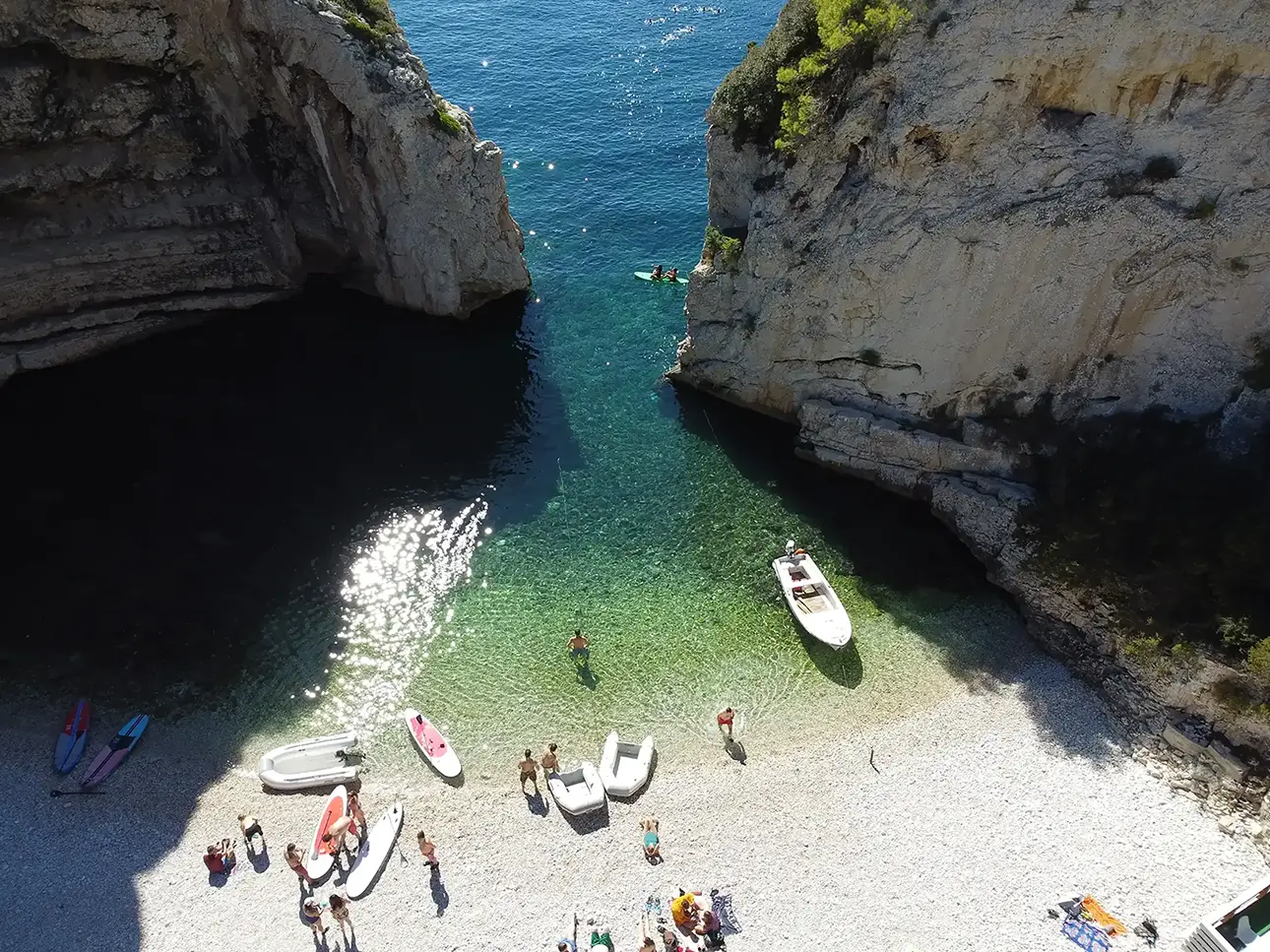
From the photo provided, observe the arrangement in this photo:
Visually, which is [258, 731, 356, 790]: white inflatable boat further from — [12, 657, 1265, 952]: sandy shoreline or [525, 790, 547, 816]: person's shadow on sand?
[525, 790, 547, 816]: person's shadow on sand

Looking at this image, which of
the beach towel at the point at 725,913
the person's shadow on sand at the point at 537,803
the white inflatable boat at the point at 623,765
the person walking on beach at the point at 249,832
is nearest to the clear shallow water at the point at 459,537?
the white inflatable boat at the point at 623,765

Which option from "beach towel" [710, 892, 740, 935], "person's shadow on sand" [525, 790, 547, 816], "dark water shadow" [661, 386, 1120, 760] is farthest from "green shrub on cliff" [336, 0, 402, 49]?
"beach towel" [710, 892, 740, 935]

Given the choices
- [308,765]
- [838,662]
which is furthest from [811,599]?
[308,765]

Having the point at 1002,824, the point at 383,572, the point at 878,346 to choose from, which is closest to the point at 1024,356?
the point at 878,346

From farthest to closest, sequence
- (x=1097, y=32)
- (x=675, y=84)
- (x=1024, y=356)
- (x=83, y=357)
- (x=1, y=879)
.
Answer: (x=675, y=84) < (x=83, y=357) < (x=1024, y=356) < (x=1097, y=32) < (x=1, y=879)

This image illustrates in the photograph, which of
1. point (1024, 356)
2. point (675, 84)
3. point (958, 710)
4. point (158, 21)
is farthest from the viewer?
point (675, 84)

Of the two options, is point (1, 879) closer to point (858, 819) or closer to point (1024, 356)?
point (858, 819)

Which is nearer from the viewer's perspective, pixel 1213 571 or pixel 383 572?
pixel 1213 571

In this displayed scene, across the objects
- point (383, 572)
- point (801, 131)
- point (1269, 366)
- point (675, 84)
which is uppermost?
point (801, 131)
